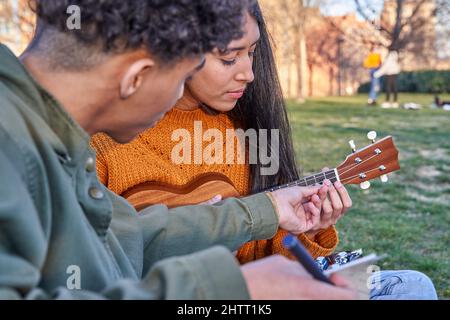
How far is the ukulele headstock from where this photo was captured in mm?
2639

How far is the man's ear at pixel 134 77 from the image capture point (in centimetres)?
129

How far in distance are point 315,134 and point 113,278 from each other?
11278mm

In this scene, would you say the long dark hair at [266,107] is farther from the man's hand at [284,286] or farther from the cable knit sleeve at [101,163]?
the man's hand at [284,286]

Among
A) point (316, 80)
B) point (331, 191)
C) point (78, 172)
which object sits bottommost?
point (316, 80)

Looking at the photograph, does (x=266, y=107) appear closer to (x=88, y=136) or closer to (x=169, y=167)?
(x=169, y=167)

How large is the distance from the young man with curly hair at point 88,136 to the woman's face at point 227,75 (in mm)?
931

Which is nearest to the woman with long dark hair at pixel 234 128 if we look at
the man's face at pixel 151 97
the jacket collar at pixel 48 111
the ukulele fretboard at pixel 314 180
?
the ukulele fretboard at pixel 314 180

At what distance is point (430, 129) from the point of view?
12930 millimetres

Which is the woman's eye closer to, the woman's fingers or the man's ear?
the woman's fingers

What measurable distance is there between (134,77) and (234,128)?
1.46 m

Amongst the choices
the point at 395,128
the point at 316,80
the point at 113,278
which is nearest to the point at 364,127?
the point at 395,128

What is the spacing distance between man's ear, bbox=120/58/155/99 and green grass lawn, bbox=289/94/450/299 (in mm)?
2413
